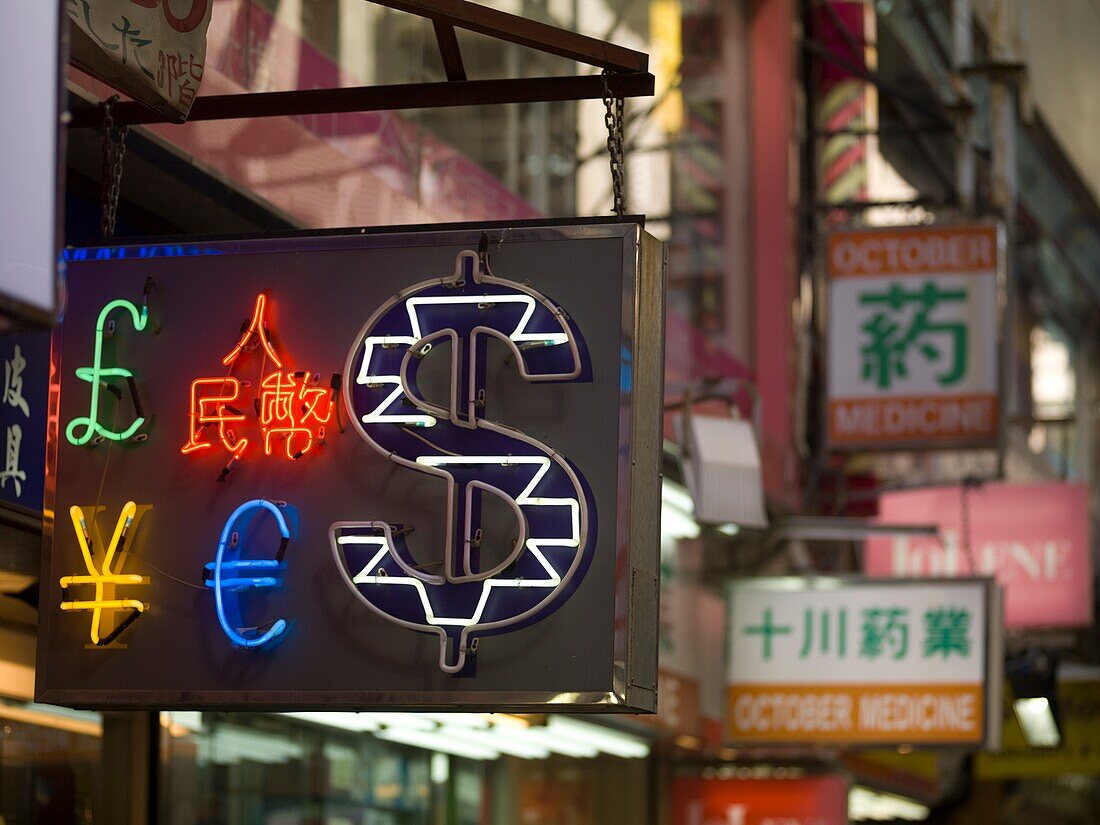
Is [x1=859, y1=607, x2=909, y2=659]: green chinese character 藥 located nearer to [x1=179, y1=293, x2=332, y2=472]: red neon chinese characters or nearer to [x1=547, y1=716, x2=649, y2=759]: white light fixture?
[x1=547, y1=716, x2=649, y2=759]: white light fixture

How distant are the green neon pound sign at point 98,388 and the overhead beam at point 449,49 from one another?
117 cm

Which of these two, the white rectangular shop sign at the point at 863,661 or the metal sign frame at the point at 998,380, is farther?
the metal sign frame at the point at 998,380

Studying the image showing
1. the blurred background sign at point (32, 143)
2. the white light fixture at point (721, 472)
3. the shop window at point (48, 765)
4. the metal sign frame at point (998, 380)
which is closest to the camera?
the blurred background sign at point (32, 143)

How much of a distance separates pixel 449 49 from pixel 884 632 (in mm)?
7876

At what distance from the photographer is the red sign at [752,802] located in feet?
48.0

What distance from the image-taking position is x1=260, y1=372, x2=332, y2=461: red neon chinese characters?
5574 mm

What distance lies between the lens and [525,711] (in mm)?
5297

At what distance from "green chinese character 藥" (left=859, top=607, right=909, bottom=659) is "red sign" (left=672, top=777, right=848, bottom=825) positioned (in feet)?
7.62

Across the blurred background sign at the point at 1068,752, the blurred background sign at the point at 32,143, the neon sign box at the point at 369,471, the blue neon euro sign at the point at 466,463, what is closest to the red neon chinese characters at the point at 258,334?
the neon sign box at the point at 369,471

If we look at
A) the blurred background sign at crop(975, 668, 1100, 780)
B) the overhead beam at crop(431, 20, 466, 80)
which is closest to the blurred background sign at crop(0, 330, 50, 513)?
the overhead beam at crop(431, 20, 466, 80)

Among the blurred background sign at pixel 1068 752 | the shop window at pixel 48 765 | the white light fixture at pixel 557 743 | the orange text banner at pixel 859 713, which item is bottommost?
the blurred background sign at pixel 1068 752

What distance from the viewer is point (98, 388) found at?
5730 millimetres

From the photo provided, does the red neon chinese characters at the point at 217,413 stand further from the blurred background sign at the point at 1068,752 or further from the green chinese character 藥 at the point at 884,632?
the blurred background sign at the point at 1068,752

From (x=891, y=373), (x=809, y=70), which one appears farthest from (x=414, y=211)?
(x=809, y=70)
